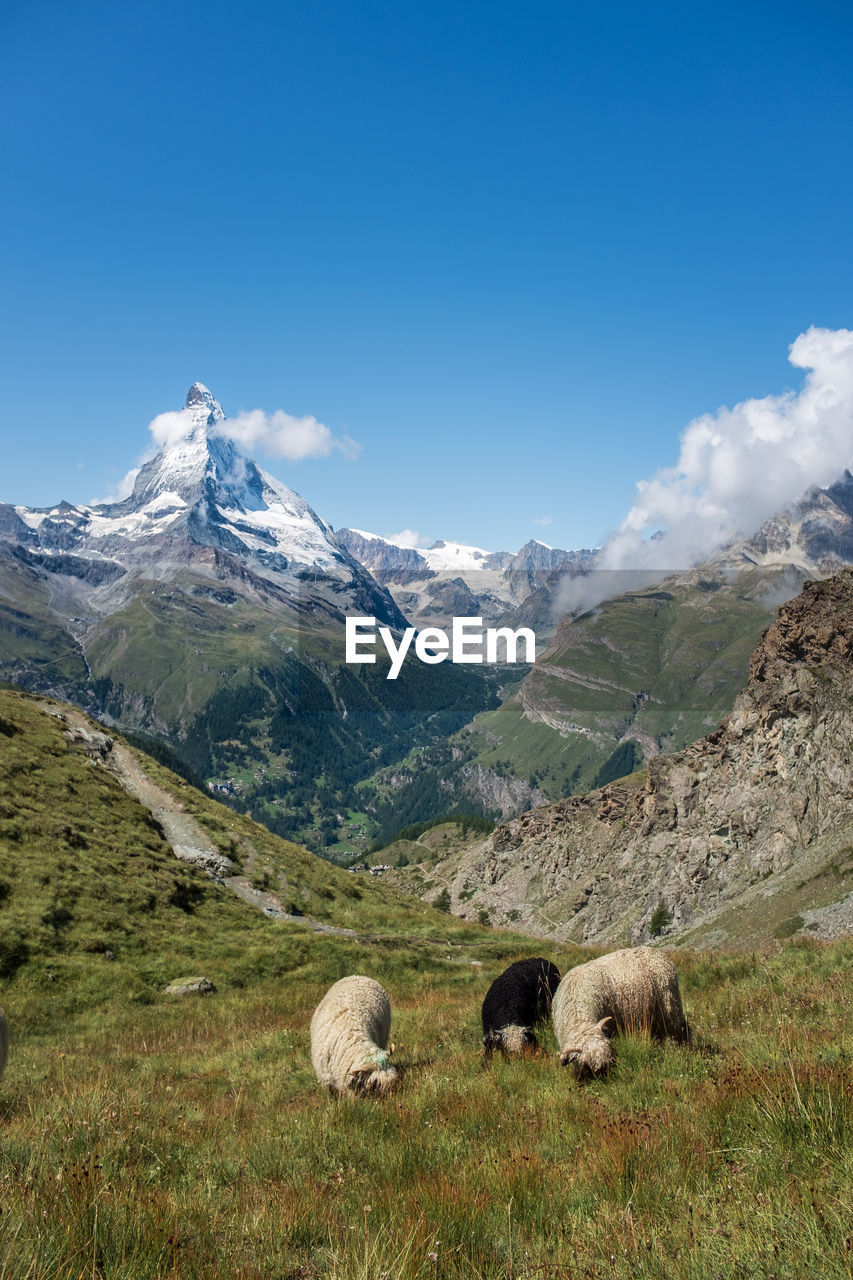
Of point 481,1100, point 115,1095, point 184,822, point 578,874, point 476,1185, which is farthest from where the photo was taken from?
point 578,874

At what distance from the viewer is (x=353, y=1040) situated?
41.4ft

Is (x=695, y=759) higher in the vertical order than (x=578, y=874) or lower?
higher

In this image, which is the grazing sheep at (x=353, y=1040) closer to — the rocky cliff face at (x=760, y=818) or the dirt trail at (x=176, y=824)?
the dirt trail at (x=176, y=824)

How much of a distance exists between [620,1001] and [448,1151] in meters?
5.34

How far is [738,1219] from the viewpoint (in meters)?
4.33

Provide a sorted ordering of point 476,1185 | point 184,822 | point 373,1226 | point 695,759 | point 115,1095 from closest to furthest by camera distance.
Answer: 1. point 373,1226
2. point 476,1185
3. point 115,1095
4. point 184,822
5. point 695,759

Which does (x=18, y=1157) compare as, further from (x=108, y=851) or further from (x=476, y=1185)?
(x=108, y=851)

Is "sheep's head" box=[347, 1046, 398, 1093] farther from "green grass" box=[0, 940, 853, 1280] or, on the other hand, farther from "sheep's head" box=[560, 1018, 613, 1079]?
"sheep's head" box=[560, 1018, 613, 1079]

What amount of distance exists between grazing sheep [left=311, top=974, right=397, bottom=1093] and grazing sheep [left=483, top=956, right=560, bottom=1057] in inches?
86.8

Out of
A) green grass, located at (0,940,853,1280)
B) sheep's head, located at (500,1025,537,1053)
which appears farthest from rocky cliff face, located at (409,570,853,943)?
green grass, located at (0,940,853,1280)

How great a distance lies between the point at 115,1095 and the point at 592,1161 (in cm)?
808

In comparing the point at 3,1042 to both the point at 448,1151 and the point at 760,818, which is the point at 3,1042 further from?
the point at 760,818

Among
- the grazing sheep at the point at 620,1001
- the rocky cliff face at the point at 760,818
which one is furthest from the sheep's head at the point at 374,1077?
the rocky cliff face at the point at 760,818

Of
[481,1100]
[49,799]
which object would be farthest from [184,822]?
[481,1100]
